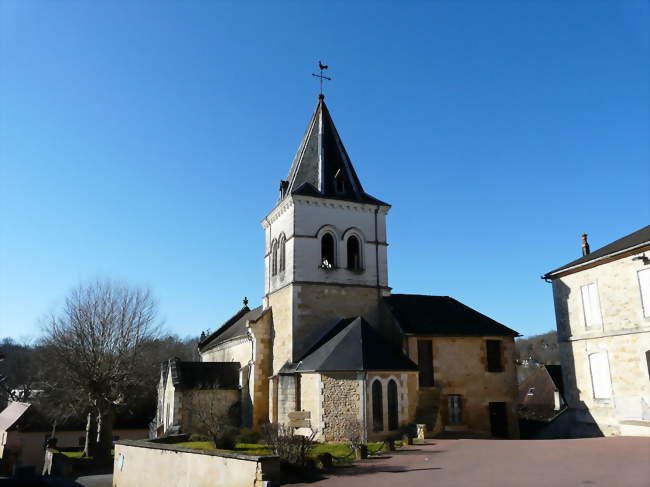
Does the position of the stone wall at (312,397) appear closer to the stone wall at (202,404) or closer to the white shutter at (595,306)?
the stone wall at (202,404)

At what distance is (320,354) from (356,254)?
5912 millimetres

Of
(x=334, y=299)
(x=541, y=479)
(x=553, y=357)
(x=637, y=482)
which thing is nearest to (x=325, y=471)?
(x=541, y=479)

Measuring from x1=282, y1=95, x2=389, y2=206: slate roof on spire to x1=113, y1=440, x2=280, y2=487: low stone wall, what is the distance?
1250 cm

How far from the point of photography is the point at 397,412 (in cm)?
1955

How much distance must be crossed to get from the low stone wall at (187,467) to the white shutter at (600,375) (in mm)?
12664

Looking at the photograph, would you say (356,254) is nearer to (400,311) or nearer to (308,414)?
(400,311)

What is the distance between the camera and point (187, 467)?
15320mm

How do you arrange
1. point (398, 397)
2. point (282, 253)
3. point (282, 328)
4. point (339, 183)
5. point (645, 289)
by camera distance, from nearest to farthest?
point (645, 289) < point (398, 397) < point (282, 328) < point (282, 253) < point (339, 183)

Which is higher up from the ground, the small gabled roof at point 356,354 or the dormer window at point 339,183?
the dormer window at point 339,183

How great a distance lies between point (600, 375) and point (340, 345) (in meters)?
9.50

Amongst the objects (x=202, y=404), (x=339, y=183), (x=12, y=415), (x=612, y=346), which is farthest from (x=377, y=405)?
(x=12, y=415)

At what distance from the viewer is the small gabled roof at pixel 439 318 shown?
2248cm

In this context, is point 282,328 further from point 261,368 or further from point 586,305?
point 586,305

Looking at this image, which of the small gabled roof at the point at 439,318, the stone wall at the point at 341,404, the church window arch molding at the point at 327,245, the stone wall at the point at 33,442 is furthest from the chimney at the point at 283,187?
the stone wall at the point at 33,442
